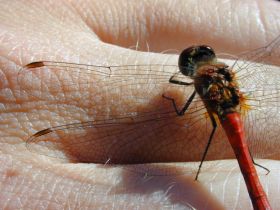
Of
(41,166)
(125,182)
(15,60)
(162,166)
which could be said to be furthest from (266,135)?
(15,60)

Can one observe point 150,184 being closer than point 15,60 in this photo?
Yes

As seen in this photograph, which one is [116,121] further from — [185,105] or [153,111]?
[185,105]

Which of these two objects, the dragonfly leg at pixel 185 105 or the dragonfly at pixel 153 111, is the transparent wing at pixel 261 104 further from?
the dragonfly leg at pixel 185 105

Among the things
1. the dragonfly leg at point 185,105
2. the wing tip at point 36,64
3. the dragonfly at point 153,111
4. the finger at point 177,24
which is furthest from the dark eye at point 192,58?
the wing tip at point 36,64

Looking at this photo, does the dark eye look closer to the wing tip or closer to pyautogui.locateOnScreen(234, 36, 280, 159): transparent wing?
pyautogui.locateOnScreen(234, 36, 280, 159): transparent wing

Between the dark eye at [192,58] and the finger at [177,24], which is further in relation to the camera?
the finger at [177,24]

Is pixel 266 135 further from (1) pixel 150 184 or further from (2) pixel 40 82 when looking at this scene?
(2) pixel 40 82
